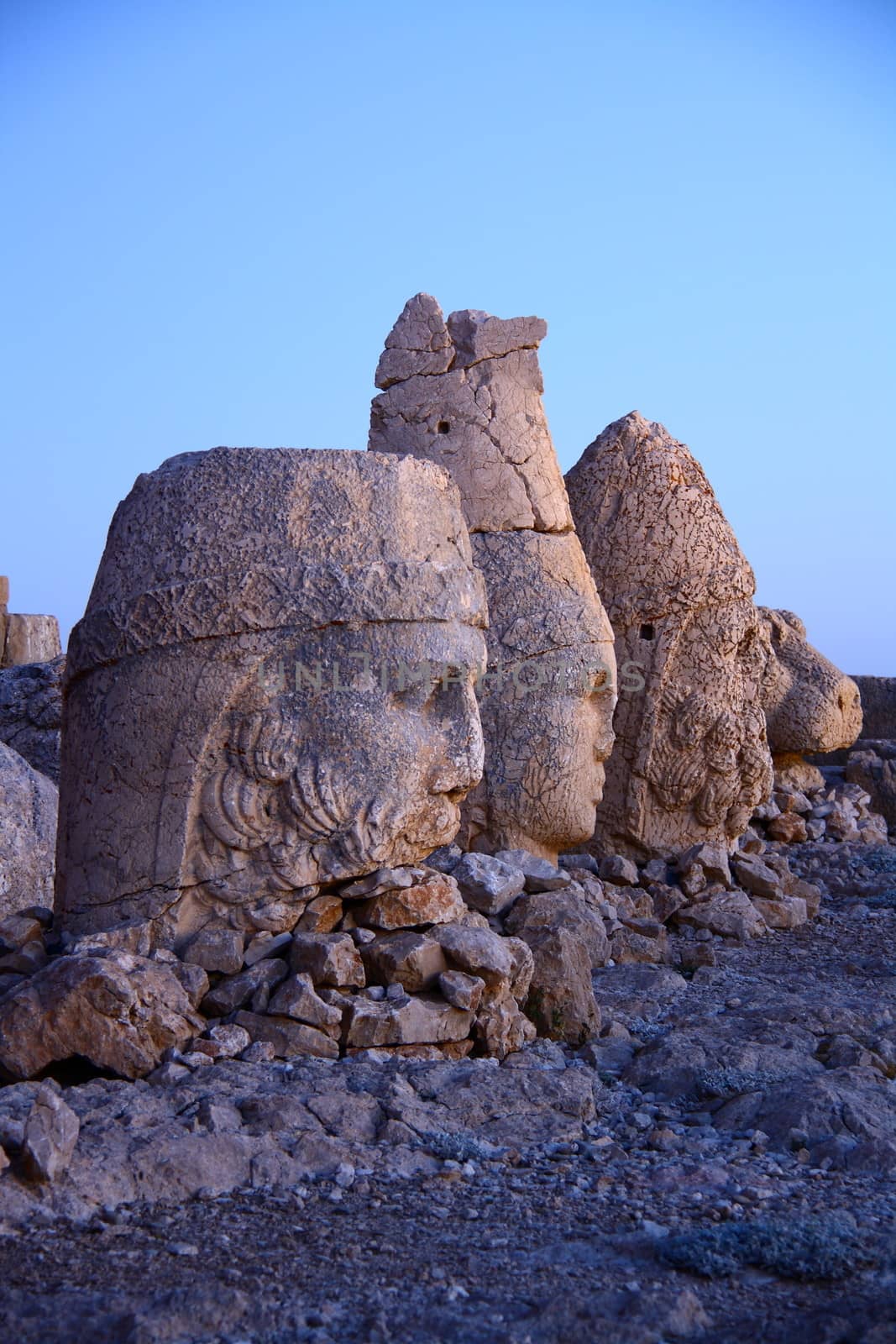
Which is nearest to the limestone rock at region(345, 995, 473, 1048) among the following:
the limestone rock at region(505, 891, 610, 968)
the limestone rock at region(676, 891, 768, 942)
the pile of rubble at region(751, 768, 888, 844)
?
the limestone rock at region(505, 891, 610, 968)

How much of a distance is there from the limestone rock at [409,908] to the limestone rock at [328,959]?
177 millimetres

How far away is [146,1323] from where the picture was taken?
2363 mm

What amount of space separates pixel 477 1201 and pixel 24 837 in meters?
3.33

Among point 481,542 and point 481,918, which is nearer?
point 481,918

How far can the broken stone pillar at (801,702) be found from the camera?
10.2 m

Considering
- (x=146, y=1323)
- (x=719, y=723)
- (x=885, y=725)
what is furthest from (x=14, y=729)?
(x=885, y=725)

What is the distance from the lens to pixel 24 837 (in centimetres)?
584

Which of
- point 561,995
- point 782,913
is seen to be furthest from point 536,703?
point 561,995

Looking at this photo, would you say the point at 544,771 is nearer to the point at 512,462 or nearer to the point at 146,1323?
the point at 512,462

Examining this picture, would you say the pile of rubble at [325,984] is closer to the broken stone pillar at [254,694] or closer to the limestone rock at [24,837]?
the broken stone pillar at [254,694]

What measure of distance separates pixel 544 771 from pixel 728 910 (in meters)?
1.29

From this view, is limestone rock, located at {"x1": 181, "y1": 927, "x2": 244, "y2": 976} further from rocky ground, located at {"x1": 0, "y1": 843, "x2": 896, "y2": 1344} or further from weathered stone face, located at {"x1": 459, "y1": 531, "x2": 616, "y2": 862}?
weathered stone face, located at {"x1": 459, "y1": 531, "x2": 616, "y2": 862}

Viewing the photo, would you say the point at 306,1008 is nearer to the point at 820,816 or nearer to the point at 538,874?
the point at 538,874

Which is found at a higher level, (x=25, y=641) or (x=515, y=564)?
(x=515, y=564)
